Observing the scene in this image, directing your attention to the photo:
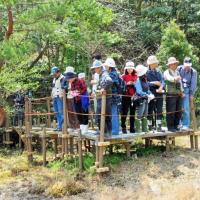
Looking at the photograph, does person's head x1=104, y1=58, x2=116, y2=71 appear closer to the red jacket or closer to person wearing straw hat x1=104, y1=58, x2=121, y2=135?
person wearing straw hat x1=104, y1=58, x2=121, y2=135

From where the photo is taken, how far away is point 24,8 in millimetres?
12797

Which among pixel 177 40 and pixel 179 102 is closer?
pixel 179 102

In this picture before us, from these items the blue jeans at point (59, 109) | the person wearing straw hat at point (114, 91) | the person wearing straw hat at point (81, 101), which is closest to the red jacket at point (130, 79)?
the person wearing straw hat at point (114, 91)

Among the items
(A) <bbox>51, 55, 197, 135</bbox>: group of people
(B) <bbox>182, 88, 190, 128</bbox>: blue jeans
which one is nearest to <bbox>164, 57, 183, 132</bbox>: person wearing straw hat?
(A) <bbox>51, 55, 197, 135</bbox>: group of people

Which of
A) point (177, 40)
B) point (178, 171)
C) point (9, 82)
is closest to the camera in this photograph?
point (178, 171)

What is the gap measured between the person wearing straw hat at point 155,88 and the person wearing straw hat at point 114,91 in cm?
95

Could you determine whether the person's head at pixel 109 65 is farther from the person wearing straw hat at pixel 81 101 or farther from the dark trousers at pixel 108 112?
the person wearing straw hat at pixel 81 101

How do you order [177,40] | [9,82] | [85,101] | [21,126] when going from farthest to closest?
[177,40] < [21,126] < [9,82] < [85,101]

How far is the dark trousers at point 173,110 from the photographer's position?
413 inches

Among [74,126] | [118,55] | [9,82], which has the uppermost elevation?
[118,55]

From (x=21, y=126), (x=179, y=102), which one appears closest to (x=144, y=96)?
(x=179, y=102)

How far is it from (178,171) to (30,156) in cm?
422

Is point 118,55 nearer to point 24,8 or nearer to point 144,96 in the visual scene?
point 24,8

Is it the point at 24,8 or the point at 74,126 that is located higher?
the point at 24,8
